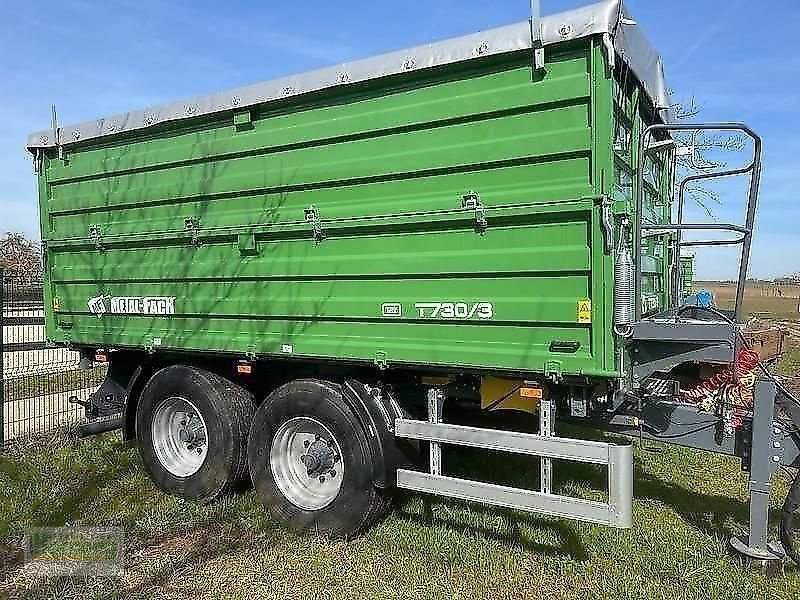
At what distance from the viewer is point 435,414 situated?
4285mm

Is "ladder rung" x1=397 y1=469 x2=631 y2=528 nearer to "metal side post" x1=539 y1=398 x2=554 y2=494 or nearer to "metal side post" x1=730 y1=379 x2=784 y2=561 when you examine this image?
"metal side post" x1=539 y1=398 x2=554 y2=494

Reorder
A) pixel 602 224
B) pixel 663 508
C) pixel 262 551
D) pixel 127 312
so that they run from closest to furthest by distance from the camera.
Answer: pixel 602 224 → pixel 262 551 → pixel 663 508 → pixel 127 312

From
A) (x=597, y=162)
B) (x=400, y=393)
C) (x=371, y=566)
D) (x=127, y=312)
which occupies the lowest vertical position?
(x=371, y=566)

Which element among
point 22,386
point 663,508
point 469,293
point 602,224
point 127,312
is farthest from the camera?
point 22,386

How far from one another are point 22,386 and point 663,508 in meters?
9.56

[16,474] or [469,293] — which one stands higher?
[469,293]

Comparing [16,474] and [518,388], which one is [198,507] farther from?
[518,388]

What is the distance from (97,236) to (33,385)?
18.3 feet

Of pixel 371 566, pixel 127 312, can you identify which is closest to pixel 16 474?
pixel 127 312

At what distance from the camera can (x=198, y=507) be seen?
204 inches

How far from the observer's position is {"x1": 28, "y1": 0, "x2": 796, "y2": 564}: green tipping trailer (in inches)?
142

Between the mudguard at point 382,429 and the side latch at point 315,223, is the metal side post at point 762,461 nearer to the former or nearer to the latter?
the mudguard at point 382,429

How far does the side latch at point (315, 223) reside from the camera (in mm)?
4543

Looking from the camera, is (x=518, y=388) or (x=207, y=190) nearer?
(x=518, y=388)
